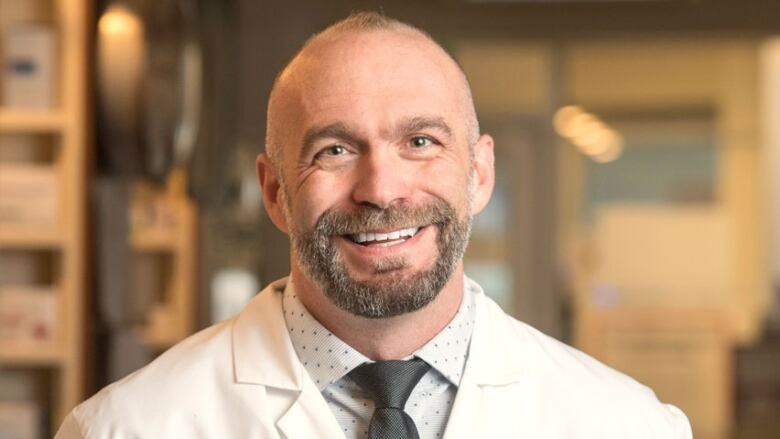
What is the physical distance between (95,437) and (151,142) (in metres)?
2.30

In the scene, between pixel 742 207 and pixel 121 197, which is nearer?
pixel 121 197

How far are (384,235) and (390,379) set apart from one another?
0.16 metres

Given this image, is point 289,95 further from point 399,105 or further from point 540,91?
point 540,91

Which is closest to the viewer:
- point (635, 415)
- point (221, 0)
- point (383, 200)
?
point (383, 200)

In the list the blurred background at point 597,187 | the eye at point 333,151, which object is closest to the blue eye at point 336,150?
the eye at point 333,151

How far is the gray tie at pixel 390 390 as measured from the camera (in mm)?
1624

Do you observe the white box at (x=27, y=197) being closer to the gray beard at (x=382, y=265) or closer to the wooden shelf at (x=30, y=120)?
the wooden shelf at (x=30, y=120)

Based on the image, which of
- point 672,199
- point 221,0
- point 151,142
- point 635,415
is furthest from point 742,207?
point 635,415

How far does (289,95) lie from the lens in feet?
5.57

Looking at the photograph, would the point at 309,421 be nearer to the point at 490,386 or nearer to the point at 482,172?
the point at 490,386

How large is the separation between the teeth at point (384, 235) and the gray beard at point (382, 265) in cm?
1

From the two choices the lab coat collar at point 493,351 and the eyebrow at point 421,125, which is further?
the lab coat collar at point 493,351

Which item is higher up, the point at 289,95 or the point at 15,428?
the point at 289,95

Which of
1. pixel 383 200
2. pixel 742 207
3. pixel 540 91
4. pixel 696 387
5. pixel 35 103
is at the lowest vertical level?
pixel 696 387
